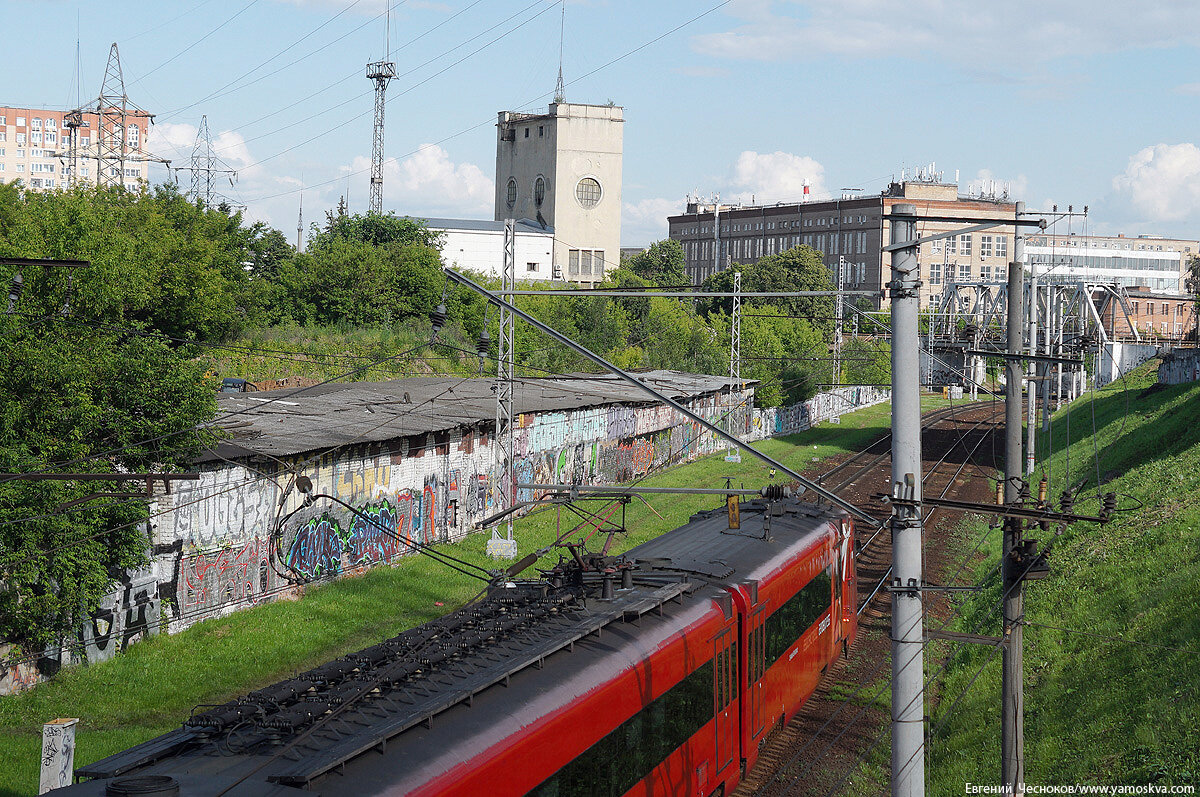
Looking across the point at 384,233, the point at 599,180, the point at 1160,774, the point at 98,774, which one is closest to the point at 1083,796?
the point at 1160,774

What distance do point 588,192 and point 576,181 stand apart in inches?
54.7

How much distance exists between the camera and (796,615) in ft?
49.0

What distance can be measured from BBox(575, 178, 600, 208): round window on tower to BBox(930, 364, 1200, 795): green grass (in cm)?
6219

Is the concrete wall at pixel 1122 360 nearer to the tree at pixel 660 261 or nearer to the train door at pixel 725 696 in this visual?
the tree at pixel 660 261

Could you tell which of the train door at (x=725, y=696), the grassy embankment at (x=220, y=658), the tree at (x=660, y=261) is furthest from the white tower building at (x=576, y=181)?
the train door at (x=725, y=696)

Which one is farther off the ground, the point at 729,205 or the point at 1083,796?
the point at 729,205

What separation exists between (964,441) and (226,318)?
34722mm

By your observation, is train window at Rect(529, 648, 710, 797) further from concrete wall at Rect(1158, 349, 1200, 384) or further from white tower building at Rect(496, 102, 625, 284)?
white tower building at Rect(496, 102, 625, 284)

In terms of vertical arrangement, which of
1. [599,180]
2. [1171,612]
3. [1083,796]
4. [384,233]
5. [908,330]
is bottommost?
[1083,796]

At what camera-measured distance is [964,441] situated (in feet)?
174

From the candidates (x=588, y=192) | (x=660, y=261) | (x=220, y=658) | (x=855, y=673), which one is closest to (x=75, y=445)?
Result: (x=220, y=658)

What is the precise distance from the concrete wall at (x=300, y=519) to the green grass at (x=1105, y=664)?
1102 cm

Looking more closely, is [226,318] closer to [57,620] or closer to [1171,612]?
[57,620]

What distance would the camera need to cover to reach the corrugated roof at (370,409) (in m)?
22.6
